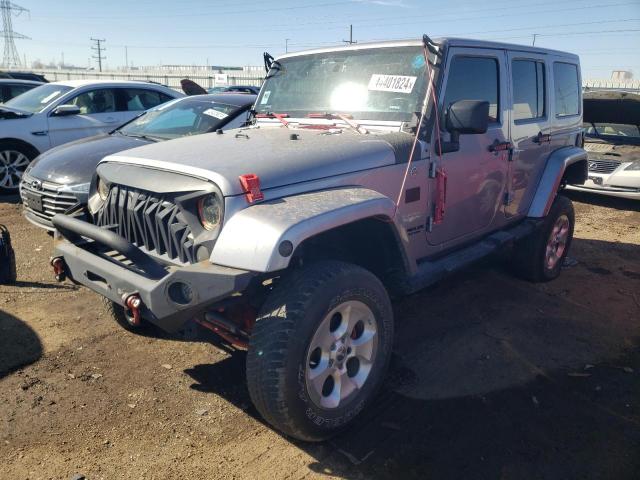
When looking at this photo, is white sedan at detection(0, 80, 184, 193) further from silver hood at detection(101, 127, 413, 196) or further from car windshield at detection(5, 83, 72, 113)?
silver hood at detection(101, 127, 413, 196)

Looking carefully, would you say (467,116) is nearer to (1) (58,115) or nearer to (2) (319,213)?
(2) (319,213)

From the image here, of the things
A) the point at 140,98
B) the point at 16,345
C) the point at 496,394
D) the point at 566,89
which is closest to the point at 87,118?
the point at 140,98

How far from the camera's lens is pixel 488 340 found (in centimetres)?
409

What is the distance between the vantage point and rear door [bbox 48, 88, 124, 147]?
26.9 ft

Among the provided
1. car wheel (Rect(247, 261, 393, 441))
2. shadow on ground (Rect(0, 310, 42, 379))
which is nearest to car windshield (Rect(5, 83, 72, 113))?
shadow on ground (Rect(0, 310, 42, 379))

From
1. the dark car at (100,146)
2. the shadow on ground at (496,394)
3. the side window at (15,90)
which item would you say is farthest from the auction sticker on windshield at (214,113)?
the side window at (15,90)

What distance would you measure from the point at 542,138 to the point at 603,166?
4676mm

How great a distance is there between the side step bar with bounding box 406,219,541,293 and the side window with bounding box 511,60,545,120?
1.00 m

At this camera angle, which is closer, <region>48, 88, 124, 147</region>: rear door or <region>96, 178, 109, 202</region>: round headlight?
<region>96, 178, 109, 202</region>: round headlight

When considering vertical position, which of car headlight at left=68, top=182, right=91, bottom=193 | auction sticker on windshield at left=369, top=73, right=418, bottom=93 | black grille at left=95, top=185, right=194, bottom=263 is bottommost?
car headlight at left=68, top=182, right=91, bottom=193

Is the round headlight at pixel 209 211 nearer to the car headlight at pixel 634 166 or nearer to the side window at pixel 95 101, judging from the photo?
the side window at pixel 95 101

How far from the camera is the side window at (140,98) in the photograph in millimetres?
8641

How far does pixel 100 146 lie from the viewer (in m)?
5.88

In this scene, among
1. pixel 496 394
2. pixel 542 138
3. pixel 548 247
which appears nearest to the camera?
pixel 496 394
